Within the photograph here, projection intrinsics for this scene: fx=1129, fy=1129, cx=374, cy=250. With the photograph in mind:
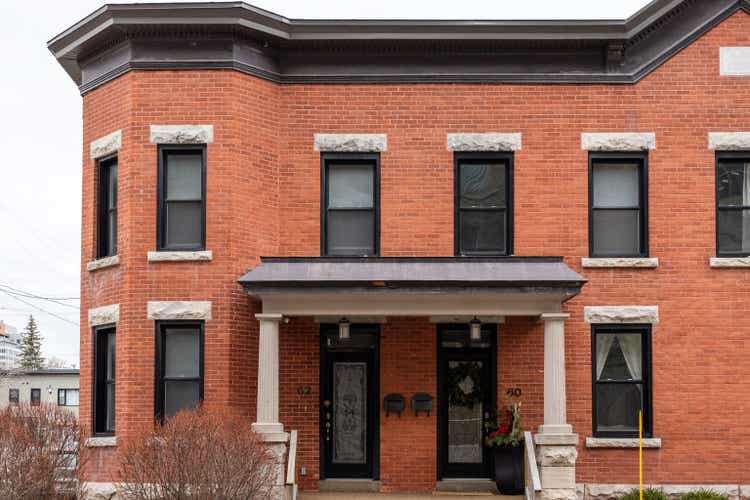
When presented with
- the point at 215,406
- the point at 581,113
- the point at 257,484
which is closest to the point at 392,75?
the point at 581,113

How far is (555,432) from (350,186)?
17.7 feet

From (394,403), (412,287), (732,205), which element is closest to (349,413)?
(394,403)

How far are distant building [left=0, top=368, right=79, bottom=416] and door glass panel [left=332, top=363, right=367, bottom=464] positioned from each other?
1548 inches

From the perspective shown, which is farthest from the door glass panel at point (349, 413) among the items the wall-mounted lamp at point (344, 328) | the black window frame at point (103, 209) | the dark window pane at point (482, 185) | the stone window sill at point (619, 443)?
the black window frame at point (103, 209)

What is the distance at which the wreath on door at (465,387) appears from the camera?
1869 cm

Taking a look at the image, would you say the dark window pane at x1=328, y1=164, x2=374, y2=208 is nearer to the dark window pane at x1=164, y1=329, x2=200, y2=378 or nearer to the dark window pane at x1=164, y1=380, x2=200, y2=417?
the dark window pane at x1=164, y1=329, x2=200, y2=378

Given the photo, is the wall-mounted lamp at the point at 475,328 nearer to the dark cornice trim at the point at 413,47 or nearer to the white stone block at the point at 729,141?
the dark cornice trim at the point at 413,47

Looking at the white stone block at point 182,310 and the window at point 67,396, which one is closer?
the white stone block at point 182,310

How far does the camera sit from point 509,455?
17.6m

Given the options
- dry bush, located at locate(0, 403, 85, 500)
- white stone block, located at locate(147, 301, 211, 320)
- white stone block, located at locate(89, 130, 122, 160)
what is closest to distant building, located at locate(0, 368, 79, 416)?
white stone block, located at locate(89, 130, 122, 160)

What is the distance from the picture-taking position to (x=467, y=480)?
1838 centimetres

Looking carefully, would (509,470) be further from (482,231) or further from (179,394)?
(179,394)

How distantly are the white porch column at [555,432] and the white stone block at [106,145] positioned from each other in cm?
742

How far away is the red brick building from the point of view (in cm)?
1800
